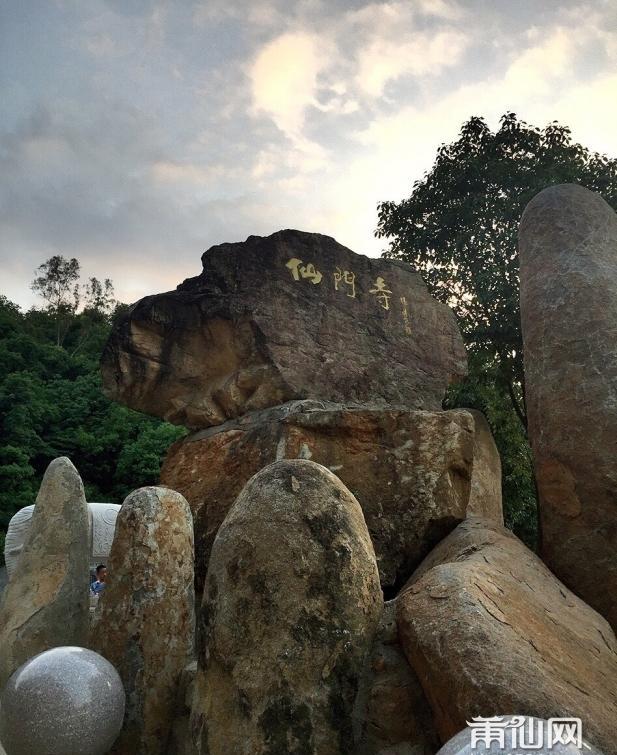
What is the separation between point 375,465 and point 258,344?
3.96 ft

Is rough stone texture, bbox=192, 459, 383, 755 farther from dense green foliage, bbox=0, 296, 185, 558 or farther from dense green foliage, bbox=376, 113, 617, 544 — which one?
dense green foliage, bbox=0, 296, 185, 558

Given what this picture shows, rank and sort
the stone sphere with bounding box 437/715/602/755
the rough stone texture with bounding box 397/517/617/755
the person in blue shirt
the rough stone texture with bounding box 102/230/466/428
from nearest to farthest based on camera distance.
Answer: the stone sphere with bounding box 437/715/602/755 < the rough stone texture with bounding box 397/517/617/755 < the rough stone texture with bounding box 102/230/466/428 < the person in blue shirt

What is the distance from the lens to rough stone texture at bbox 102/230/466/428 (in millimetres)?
4449

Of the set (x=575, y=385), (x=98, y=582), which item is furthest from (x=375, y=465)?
(x=98, y=582)

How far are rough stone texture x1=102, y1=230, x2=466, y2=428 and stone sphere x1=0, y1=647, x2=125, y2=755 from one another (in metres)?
2.23

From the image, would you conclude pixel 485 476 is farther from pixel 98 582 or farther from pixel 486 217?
pixel 486 217

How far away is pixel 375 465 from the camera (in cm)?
396

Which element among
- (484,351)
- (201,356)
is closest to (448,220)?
(484,351)

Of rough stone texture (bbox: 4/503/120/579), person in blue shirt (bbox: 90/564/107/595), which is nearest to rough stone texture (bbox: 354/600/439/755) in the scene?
rough stone texture (bbox: 4/503/120/579)

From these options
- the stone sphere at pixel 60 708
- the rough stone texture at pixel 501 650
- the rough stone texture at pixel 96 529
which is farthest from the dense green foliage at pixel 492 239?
the stone sphere at pixel 60 708

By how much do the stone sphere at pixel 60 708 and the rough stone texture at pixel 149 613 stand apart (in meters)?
0.29

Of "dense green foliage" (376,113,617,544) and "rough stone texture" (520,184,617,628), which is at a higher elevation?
"dense green foliage" (376,113,617,544)

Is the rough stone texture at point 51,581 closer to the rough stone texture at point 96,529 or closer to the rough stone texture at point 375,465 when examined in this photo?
the rough stone texture at point 375,465

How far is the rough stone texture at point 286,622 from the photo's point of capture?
224 cm
